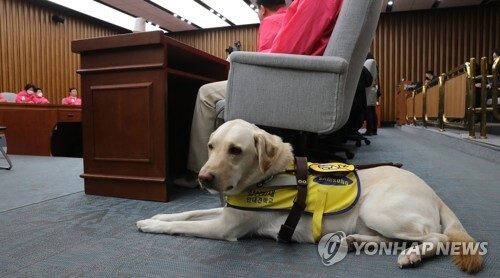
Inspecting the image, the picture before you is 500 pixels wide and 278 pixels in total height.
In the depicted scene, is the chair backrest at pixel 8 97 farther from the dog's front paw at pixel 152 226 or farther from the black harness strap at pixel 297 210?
the black harness strap at pixel 297 210

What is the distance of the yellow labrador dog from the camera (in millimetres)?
1186

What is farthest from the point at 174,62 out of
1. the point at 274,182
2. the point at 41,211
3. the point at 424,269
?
the point at 424,269

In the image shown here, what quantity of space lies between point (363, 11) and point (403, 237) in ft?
3.86

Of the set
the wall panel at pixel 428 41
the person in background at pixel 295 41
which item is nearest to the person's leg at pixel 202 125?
the person in background at pixel 295 41

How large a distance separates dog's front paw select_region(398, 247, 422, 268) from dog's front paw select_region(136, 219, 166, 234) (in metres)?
0.89

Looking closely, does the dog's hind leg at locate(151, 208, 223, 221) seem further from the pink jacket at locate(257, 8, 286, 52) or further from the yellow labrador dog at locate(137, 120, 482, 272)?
the pink jacket at locate(257, 8, 286, 52)

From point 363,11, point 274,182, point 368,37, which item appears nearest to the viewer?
point 274,182

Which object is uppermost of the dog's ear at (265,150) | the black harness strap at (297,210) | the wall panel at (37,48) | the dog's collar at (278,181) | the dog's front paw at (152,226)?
the wall panel at (37,48)

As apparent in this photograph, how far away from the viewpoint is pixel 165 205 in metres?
2.01

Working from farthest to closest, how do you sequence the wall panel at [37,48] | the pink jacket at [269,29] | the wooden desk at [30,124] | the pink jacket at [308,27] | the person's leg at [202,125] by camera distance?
the wall panel at [37,48], the wooden desk at [30,124], the pink jacket at [269,29], the person's leg at [202,125], the pink jacket at [308,27]

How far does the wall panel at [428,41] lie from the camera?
10754 mm

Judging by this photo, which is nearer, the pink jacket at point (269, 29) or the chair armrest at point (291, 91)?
the chair armrest at point (291, 91)

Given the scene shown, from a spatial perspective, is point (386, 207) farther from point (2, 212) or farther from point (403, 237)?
point (2, 212)

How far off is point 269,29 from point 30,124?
156 inches
